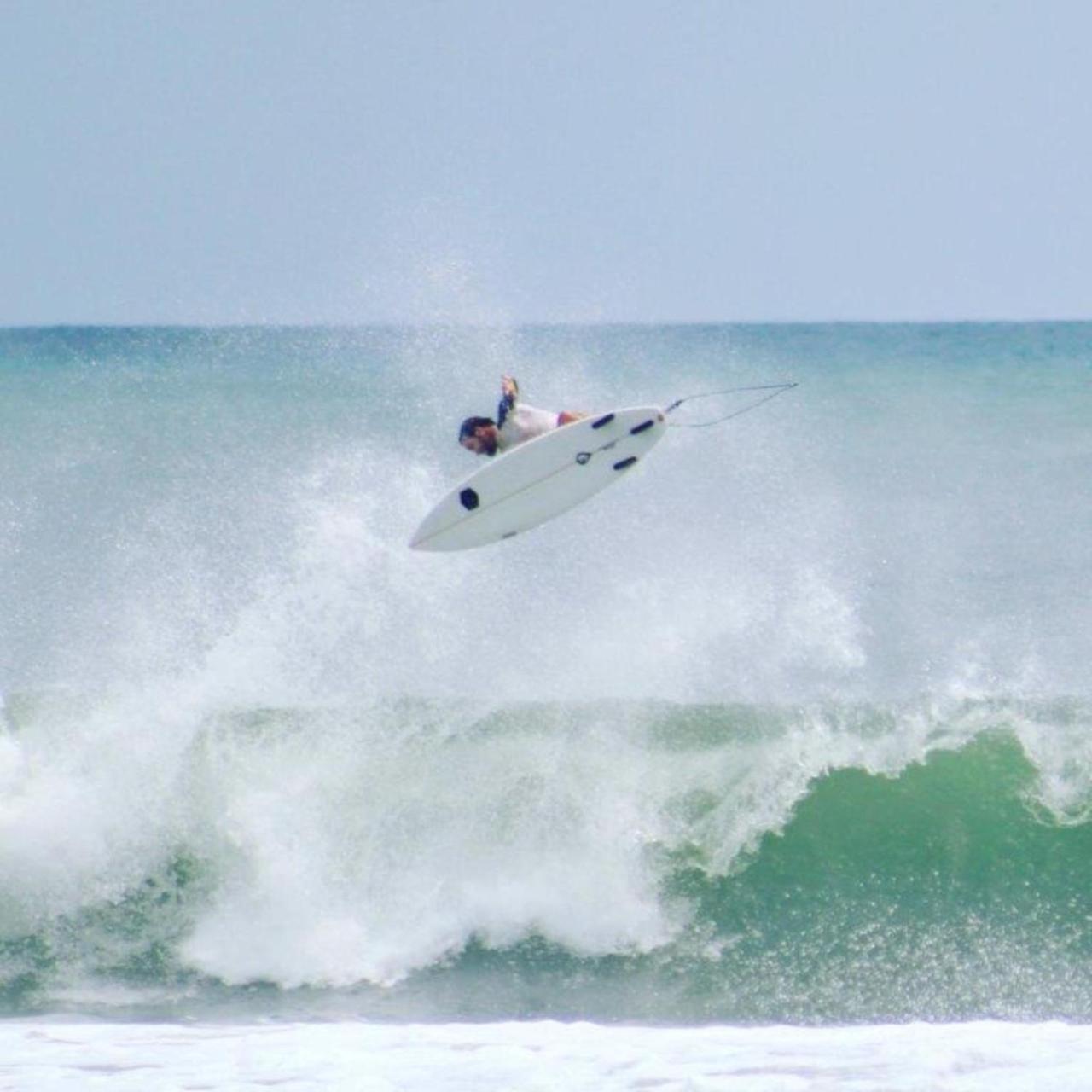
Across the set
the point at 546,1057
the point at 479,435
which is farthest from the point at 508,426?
the point at 546,1057

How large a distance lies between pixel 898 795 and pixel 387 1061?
409 cm

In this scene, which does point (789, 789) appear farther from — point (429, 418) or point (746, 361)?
point (746, 361)

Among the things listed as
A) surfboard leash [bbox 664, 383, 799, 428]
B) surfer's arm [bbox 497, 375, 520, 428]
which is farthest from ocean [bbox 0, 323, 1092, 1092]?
surfer's arm [bbox 497, 375, 520, 428]

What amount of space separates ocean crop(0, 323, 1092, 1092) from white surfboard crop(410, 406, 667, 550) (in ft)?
3.57

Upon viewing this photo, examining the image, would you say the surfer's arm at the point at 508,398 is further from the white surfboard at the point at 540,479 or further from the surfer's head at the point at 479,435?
the white surfboard at the point at 540,479

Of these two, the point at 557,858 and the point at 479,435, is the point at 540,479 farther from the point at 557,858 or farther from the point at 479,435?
the point at 557,858

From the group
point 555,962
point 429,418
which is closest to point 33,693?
point 555,962

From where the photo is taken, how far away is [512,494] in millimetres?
10148

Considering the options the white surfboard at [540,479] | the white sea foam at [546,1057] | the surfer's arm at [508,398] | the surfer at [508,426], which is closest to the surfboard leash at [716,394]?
the white surfboard at [540,479]

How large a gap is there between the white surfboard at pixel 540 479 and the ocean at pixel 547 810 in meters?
→ 1.09

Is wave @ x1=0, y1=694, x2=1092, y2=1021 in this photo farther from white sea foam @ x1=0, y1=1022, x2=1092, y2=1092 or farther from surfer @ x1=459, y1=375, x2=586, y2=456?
surfer @ x1=459, y1=375, x2=586, y2=456

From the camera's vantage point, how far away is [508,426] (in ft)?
32.9

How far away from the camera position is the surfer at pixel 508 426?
32.0ft

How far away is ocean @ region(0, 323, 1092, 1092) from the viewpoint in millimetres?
7137
